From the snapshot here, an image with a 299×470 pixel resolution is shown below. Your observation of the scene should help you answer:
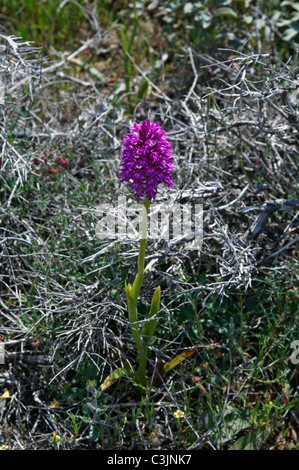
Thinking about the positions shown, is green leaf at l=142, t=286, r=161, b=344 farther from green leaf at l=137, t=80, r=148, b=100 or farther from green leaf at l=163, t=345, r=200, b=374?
green leaf at l=137, t=80, r=148, b=100

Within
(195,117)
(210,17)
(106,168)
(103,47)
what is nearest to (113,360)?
(106,168)

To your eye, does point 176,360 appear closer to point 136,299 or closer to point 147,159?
point 136,299

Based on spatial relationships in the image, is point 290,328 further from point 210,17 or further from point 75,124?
point 210,17

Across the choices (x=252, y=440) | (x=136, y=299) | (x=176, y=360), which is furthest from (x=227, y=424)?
(x=136, y=299)

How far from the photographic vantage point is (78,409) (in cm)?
195

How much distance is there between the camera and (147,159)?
1.61 meters

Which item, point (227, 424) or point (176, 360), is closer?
point (227, 424)

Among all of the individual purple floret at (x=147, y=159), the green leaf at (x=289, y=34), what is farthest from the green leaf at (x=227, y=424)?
the green leaf at (x=289, y=34)
